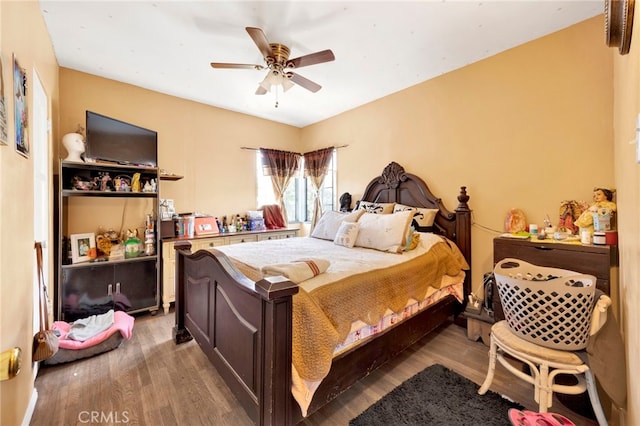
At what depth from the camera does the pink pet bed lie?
2.04m

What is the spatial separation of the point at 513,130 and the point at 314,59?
1956 mm

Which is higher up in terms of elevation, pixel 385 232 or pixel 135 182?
pixel 135 182

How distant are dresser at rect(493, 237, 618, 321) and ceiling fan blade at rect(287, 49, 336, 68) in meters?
2.04

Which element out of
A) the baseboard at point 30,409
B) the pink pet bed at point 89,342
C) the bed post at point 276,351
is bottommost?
the baseboard at point 30,409

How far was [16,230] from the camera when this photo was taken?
1323mm

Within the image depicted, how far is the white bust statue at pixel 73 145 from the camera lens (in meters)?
2.59

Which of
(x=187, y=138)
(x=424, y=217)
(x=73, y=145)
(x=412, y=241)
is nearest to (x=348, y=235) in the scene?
(x=412, y=241)

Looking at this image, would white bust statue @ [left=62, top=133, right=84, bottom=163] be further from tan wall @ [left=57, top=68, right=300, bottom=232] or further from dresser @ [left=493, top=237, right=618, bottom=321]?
dresser @ [left=493, top=237, right=618, bottom=321]

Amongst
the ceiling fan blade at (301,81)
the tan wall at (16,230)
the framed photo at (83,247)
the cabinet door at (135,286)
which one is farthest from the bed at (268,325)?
the ceiling fan blade at (301,81)

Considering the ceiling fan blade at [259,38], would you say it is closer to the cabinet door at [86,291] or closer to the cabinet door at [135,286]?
the cabinet door at [135,286]

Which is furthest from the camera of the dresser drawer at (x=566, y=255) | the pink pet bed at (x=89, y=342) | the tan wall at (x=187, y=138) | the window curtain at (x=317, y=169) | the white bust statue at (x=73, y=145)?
the window curtain at (x=317, y=169)

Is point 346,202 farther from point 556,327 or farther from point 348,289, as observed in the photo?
point 556,327

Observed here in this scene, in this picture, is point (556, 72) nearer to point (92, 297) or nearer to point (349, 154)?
point (349, 154)

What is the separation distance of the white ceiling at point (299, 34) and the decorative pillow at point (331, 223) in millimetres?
1580
